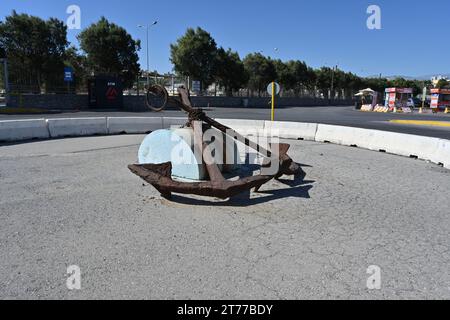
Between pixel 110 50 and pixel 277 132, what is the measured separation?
27.1 m

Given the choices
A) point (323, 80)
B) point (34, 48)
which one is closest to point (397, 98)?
point (323, 80)

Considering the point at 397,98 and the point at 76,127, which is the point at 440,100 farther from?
the point at 76,127

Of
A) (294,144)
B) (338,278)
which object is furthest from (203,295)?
(294,144)

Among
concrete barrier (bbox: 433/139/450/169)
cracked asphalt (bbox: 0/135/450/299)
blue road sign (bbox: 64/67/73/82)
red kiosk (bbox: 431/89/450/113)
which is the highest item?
blue road sign (bbox: 64/67/73/82)

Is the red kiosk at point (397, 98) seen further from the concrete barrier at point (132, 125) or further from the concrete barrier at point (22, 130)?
the concrete barrier at point (22, 130)

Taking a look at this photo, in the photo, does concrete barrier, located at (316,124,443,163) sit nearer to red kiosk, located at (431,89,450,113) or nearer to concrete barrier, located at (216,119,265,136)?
concrete barrier, located at (216,119,265,136)

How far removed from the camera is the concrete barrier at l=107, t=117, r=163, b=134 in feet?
42.8

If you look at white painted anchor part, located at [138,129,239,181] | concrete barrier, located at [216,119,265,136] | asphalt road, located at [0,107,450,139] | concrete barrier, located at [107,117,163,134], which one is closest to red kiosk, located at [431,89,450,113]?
asphalt road, located at [0,107,450,139]

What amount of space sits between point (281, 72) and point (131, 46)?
94.2 feet

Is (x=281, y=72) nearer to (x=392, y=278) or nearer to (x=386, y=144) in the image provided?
(x=386, y=144)

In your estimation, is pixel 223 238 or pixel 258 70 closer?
pixel 223 238

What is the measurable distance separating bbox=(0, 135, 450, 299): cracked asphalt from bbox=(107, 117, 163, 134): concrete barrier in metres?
6.37

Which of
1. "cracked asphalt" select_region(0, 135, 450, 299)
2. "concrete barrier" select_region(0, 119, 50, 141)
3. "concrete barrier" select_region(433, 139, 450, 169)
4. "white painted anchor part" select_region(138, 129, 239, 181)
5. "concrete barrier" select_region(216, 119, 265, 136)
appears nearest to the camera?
"cracked asphalt" select_region(0, 135, 450, 299)

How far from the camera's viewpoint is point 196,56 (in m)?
42.0
